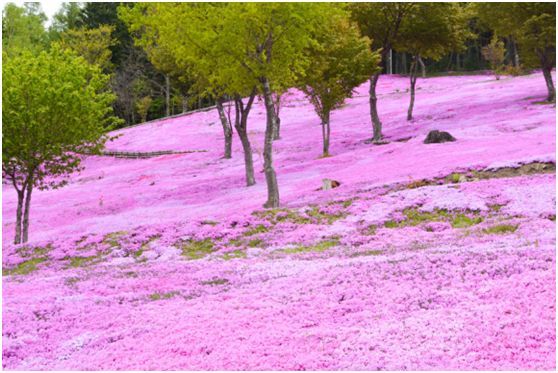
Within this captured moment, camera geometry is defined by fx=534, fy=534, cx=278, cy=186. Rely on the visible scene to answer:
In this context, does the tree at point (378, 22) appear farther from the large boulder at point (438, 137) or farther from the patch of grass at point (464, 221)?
the patch of grass at point (464, 221)

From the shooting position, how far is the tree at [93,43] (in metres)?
83.1

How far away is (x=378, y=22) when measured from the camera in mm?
46906

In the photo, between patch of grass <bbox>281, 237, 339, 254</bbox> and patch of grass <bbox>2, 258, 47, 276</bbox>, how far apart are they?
1035 cm

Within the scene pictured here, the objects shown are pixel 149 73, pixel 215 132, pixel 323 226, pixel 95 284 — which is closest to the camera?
pixel 95 284

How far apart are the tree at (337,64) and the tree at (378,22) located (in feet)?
11.5

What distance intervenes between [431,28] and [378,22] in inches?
188

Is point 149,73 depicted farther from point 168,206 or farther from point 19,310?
point 19,310

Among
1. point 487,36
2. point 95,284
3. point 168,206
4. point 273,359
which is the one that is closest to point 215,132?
point 168,206

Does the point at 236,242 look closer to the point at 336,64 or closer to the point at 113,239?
the point at 113,239

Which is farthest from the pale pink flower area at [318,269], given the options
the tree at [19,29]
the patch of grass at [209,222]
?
the tree at [19,29]

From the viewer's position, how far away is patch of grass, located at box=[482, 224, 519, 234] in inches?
635

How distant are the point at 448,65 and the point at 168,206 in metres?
81.5

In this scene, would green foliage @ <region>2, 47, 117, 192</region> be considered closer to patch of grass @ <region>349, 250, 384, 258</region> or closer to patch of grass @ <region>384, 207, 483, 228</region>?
patch of grass @ <region>384, 207, 483, 228</region>

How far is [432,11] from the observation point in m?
46.2
